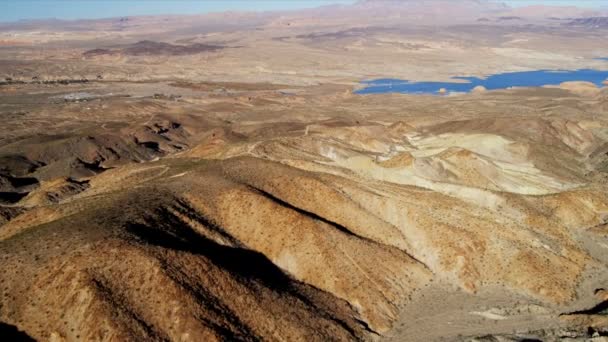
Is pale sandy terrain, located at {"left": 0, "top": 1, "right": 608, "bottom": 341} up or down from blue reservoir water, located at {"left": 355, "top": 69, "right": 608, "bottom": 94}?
up

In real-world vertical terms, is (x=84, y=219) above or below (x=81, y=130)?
above

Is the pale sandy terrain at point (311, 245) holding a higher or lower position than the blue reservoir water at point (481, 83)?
higher

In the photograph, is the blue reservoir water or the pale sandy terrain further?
the blue reservoir water

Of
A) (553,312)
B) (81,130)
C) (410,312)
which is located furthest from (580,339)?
(81,130)

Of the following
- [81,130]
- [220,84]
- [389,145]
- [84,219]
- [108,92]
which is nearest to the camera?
[84,219]

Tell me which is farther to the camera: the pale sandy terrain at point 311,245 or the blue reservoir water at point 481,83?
the blue reservoir water at point 481,83

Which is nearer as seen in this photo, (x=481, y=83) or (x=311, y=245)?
(x=311, y=245)

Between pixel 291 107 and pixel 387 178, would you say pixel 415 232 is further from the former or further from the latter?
pixel 291 107

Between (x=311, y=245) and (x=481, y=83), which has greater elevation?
(x=311, y=245)
